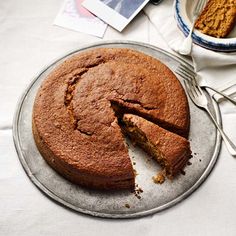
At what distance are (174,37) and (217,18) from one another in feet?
0.73

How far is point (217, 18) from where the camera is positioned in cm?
225

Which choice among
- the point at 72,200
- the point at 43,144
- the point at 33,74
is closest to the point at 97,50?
the point at 33,74

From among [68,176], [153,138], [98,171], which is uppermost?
[153,138]

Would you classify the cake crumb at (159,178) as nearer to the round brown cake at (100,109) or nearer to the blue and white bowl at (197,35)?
the round brown cake at (100,109)

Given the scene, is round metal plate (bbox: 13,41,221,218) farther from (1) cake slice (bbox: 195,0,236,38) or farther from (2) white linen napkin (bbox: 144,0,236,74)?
(1) cake slice (bbox: 195,0,236,38)

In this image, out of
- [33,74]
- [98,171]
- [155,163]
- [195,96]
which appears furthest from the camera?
[33,74]

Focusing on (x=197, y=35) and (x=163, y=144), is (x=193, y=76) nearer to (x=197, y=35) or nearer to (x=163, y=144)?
(x=197, y=35)

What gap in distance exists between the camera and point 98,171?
1801 millimetres

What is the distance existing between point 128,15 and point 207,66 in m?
0.49

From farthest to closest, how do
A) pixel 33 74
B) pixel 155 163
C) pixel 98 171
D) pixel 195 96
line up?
pixel 33 74 → pixel 195 96 → pixel 155 163 → pixel 98 171

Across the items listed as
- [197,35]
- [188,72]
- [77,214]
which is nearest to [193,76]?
[188,72]

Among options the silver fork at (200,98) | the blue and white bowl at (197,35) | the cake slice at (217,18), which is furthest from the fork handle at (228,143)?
the cake slice at (217,18)

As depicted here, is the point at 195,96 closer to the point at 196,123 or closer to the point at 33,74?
the point at 196,123

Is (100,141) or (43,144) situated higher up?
(100,141)
